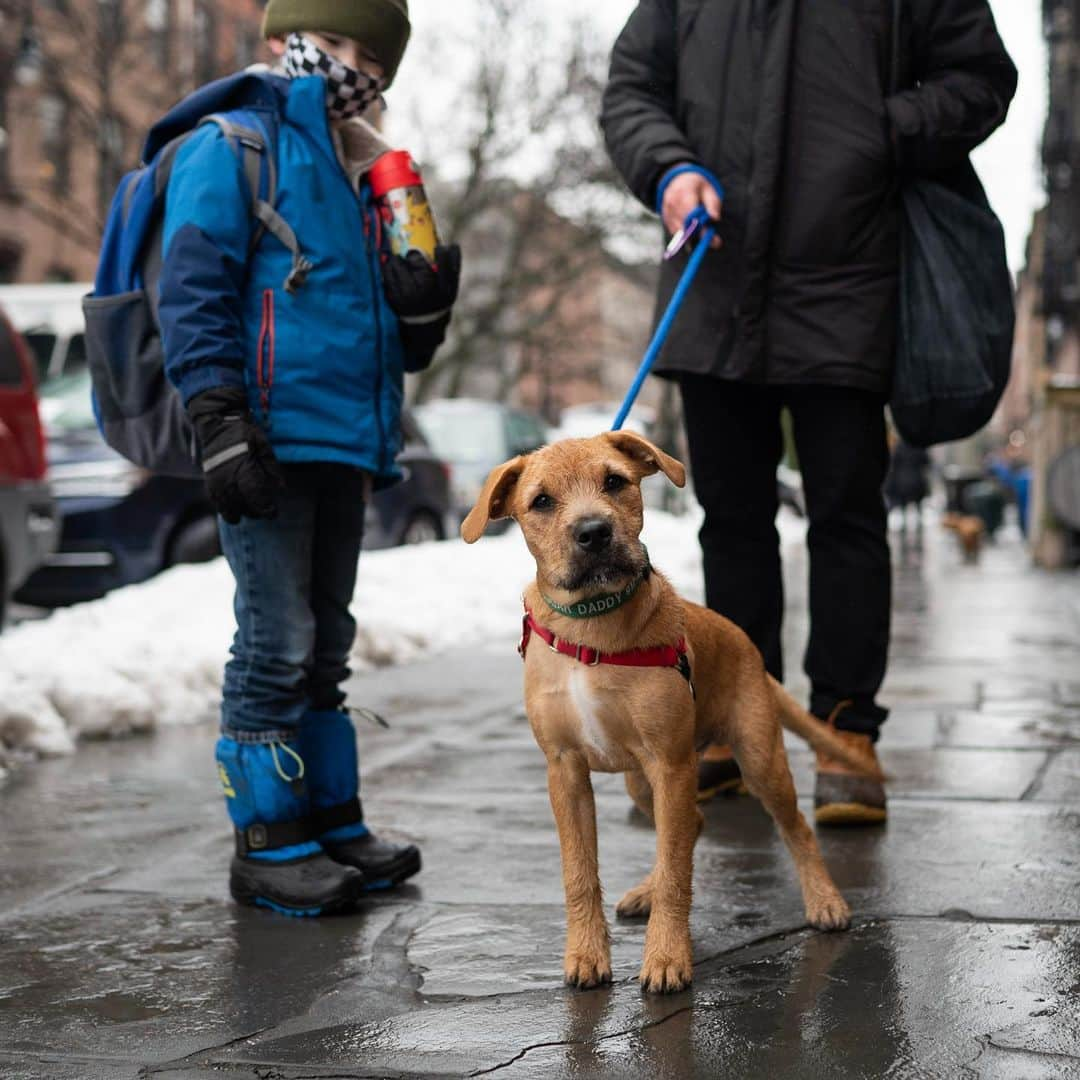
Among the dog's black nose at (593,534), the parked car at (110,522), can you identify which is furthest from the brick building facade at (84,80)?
the dog's black nose at (593,534)

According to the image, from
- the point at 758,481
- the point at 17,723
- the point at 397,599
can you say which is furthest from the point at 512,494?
the point at 397,599

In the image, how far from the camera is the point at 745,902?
3412mm

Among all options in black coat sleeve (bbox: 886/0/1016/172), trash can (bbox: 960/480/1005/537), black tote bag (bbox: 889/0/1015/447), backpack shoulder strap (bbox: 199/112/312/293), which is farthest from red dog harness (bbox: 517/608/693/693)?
trash can (bbox: 960/480/1005/537)

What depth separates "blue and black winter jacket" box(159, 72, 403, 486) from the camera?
3.46m

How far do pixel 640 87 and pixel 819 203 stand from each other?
24.3 inches

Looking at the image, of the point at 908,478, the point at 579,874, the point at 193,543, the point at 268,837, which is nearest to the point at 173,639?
the point at 268,837

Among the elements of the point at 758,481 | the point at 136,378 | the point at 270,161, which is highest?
the point at 270,161

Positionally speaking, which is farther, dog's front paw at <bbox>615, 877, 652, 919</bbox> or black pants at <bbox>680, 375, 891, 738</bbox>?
black pants at <bbox>680, 375, 891, 738</bbox>

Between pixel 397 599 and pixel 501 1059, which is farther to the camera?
pixel 397 599

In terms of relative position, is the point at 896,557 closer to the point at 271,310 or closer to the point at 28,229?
the point at 271,310

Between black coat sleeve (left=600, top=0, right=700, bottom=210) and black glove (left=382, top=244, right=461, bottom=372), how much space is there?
1.96ft

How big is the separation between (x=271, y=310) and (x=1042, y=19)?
4952cm

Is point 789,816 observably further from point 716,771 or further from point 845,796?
point 716,771

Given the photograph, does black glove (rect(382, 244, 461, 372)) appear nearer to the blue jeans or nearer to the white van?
the blue jeans
